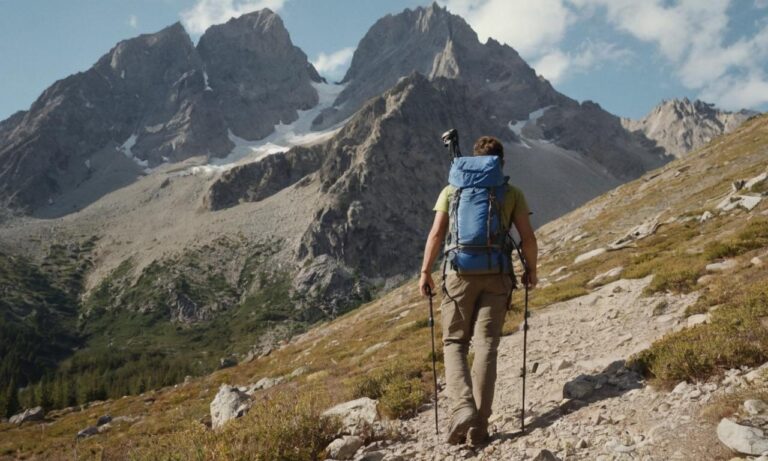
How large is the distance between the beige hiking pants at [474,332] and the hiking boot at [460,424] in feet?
0.27

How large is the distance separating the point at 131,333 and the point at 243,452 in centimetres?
20702

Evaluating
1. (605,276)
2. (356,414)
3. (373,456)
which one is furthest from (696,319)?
(605,276)

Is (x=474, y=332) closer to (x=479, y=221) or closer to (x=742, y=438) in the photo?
(x=479, y=221)

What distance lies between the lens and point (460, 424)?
7.30 m

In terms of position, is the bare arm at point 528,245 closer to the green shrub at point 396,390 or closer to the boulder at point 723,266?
the green shrub at point 396,390

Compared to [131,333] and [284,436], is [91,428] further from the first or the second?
[131,333]

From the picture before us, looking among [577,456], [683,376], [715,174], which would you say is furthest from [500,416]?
[715,174]

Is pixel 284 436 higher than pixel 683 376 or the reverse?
higher

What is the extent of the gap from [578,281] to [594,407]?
1527 centimetres

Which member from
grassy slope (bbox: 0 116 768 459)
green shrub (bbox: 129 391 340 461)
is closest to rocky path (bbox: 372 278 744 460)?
green shrub (bbox: 129 391 340 461)

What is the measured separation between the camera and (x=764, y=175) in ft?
89.9

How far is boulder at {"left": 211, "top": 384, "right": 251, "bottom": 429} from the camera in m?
15.7

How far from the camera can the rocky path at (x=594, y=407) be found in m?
6.23

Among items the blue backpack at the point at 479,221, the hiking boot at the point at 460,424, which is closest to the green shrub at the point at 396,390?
the hiking boot at the point at 460,424
